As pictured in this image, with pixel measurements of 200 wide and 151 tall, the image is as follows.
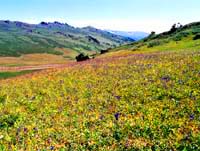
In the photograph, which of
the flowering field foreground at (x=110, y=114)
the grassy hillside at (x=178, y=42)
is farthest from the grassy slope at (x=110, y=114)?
the grassy hillside at (x=178, y=42)

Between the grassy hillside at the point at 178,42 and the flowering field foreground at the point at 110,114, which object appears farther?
the grassy hillside at the point at 178,42

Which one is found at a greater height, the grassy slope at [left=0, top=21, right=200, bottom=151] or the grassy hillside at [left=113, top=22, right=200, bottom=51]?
the grassy hillside at [left=113, top=22, right=200, bottom=51]

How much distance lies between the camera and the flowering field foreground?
476 inches

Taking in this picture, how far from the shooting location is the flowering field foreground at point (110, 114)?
39.7 feet

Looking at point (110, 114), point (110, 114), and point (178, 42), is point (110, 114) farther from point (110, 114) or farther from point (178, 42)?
point (178, 42)

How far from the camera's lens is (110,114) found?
15984 mm

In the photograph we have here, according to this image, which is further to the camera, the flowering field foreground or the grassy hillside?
the grassy hillside

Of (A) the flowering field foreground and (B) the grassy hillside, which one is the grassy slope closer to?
(A) the flowering field foreground

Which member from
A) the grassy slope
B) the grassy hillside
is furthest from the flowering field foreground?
the grassy hillside

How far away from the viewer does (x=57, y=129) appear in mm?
14484

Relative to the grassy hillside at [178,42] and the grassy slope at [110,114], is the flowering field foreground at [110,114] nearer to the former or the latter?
the grassy slope at [110,114]

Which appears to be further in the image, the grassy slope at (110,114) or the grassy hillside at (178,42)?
the grassy hillside at (178,42)

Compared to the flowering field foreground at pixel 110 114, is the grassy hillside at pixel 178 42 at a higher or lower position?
higher

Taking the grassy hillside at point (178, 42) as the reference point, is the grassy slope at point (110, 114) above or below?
below
